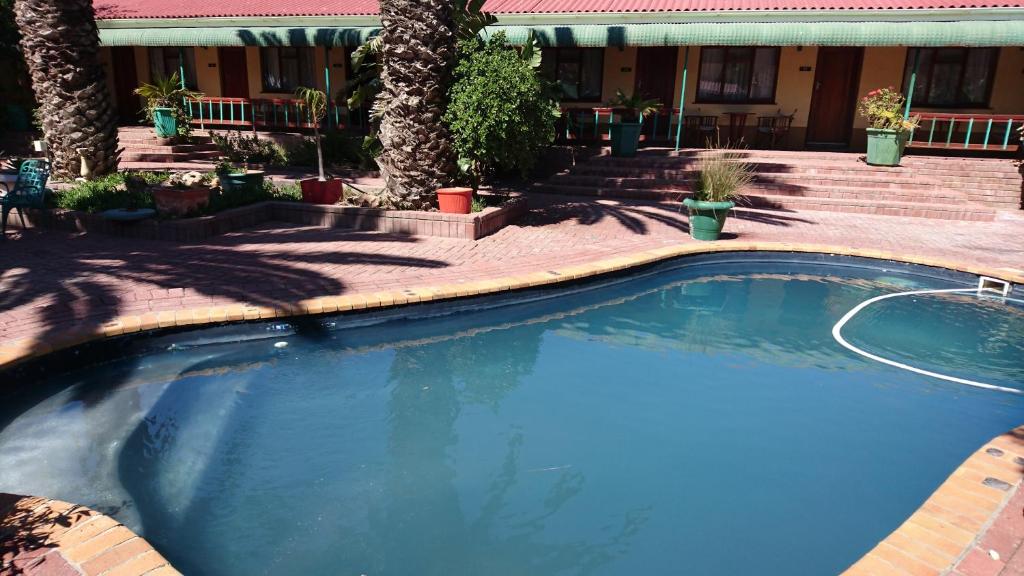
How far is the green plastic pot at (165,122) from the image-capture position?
18.6 meters

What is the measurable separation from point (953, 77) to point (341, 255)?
16796 millimetres

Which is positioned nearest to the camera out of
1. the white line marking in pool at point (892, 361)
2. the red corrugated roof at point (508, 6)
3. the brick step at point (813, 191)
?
the white line marking in pool at point (892, 361)

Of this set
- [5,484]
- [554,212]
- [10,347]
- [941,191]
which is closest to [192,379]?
[10,347]

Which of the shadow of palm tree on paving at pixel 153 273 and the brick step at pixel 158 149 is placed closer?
the shadow of palm tree on paving at pixel 153 273

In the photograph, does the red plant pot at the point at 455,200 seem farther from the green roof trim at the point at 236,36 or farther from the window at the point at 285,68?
the window at the point at 285,68

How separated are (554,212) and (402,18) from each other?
4393 millimetres

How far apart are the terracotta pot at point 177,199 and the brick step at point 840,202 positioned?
775cm

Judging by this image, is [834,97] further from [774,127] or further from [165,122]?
[165,122]

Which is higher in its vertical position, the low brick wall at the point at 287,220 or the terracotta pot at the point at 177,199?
the terracotta pot at the point at 177,199

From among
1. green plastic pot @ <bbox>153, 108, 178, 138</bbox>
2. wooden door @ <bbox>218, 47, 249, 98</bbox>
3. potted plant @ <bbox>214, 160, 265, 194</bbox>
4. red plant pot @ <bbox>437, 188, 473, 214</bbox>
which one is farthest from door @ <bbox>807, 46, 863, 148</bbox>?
wooden door @ <bbox>218, 47, 249, 98</bbox>

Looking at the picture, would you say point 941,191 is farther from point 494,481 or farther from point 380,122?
point 494,481

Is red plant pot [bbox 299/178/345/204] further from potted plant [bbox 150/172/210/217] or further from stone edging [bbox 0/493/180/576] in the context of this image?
stone edging [bbox 0/493/180/576]

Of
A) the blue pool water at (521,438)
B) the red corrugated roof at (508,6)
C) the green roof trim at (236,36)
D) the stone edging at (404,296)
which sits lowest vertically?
the blue pool water at (521,438)

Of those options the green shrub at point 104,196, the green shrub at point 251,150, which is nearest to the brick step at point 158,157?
the green shrub at point 251,150
